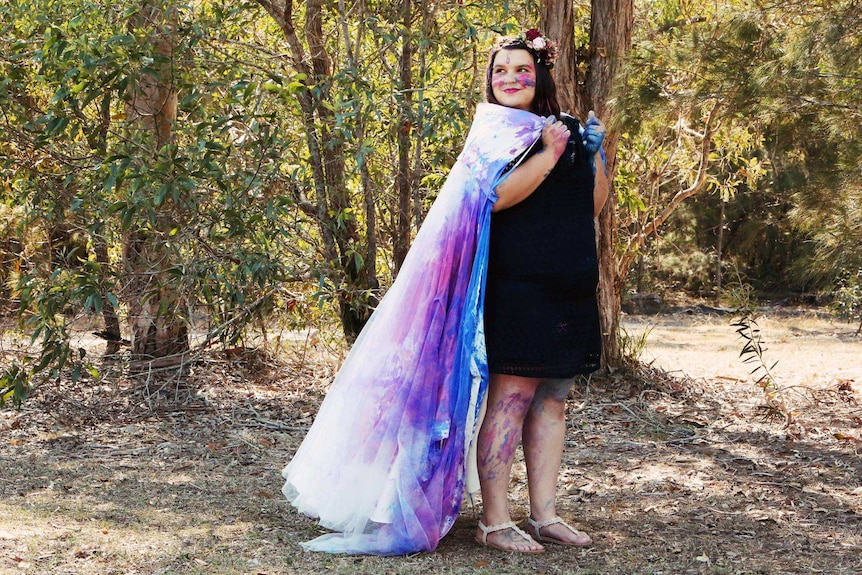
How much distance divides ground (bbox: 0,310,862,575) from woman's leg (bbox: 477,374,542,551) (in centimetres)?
9

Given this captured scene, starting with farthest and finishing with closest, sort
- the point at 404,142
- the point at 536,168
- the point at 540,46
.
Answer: the point at 404,142 < the point at 540,46 < the point at 536,168

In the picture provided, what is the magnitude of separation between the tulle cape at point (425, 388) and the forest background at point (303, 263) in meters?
0.16

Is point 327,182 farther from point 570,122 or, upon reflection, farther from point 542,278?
point 542,278

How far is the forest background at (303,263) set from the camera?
3555 millimetres

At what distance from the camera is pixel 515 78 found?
3.12 meters

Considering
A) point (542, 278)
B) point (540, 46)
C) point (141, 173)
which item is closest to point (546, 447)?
point (542, 278)

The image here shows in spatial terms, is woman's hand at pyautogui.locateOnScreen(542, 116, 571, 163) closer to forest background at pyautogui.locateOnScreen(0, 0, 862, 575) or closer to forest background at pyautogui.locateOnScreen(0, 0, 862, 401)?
forest background at pyautogui.locateOnScreen(0, 0, 862, 575)

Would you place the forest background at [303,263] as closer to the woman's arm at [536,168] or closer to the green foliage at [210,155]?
the green foliage at [210,155]

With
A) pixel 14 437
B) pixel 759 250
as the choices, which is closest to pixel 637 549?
pixel 14 437

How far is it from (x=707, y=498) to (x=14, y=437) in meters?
3.37

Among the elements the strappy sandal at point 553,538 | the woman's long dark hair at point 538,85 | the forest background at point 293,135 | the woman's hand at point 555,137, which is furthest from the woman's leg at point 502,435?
the forest background at point 293,135

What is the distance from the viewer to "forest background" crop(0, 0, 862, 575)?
355 cm

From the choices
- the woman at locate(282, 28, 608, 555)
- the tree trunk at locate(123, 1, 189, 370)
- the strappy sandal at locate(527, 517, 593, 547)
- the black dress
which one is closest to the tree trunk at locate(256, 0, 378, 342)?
the tree trunk at locate(123, 1, 189, 370)

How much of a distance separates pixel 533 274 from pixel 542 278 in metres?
0.03
